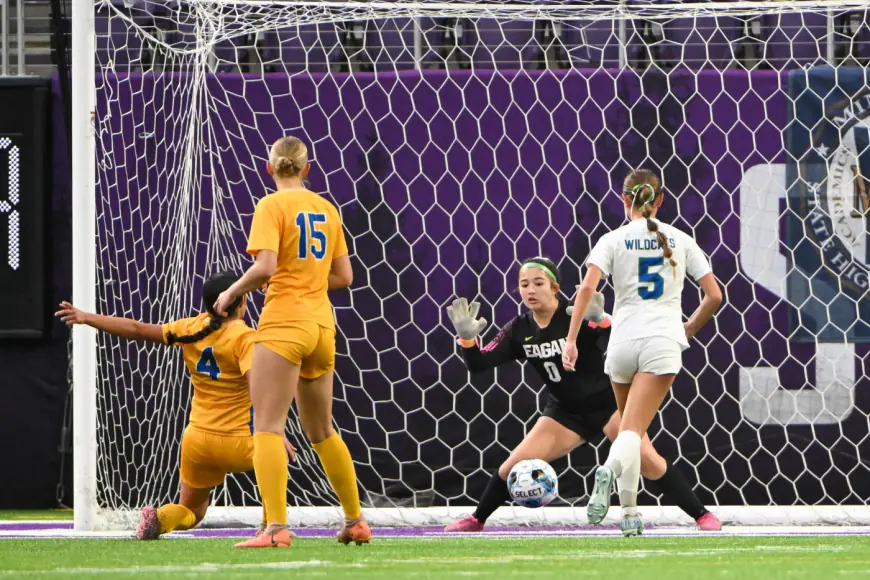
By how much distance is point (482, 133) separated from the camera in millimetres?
7246

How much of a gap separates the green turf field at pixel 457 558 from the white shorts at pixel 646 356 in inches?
24.4

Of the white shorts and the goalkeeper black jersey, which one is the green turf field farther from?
the goalkeeper black jersey

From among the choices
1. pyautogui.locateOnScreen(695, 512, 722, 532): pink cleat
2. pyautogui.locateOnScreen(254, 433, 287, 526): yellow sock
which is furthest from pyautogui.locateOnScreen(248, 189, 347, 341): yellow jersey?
pyautogui.locateOnScreen(695, 512, 722, 532): pink cleat

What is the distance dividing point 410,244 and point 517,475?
214cm

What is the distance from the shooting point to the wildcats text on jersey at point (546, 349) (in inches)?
227

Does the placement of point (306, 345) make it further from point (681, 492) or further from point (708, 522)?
point (708, 522)

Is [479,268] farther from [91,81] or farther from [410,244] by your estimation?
[91,81]

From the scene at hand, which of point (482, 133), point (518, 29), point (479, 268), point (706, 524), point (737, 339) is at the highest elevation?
point (518, 29)

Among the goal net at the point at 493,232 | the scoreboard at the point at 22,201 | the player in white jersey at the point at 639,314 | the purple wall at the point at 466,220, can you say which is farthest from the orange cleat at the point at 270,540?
the scoreboard at the point at 22,201

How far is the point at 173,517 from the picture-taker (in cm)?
510

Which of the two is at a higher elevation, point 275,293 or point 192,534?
point 275,293

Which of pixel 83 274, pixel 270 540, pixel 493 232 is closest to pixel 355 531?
pixel 270 540

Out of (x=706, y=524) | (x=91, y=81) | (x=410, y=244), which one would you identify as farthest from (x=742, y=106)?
(x=91, y=81)

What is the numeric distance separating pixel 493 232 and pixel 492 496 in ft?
6.07
